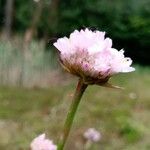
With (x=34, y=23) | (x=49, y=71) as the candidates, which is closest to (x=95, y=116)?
(x=49, y=71)

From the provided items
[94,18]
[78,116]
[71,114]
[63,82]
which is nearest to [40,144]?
[71,114]

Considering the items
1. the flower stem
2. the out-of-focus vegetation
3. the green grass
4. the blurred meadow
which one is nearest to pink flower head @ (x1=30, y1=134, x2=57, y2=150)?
the flower stem

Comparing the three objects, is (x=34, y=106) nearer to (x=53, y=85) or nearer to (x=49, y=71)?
(x=53, y=85)

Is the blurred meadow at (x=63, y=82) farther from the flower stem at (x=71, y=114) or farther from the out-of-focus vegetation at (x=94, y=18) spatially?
the flower stem at (x=71, y=114)

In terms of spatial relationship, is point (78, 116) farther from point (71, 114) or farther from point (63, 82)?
point (71, 114)

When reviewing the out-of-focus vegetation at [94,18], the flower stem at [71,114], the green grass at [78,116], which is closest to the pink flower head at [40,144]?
the flower stem at [71,114]

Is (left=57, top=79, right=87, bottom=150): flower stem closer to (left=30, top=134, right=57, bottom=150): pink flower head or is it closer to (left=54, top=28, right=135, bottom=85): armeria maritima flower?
(left=54, top=28, right=135, bottom=85): armeria maritima flower
